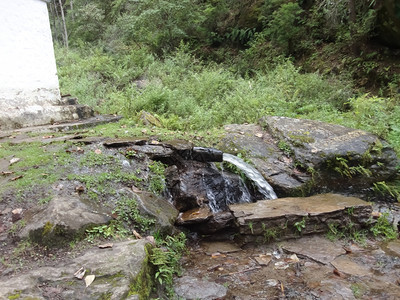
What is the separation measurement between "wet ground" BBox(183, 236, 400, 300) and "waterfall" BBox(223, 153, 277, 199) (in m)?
1.30

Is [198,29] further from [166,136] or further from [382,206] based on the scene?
[382,206]

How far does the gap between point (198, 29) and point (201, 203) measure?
537 inches

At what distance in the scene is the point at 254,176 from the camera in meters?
5.70

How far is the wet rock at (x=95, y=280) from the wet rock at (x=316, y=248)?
2.23m

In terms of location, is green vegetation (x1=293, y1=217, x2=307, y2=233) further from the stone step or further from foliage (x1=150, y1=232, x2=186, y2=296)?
foliage (x1=150, y1=232, x2=186, y2=296)

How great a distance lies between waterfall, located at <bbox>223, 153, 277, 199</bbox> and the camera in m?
5.57

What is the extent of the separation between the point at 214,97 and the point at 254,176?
5471mm

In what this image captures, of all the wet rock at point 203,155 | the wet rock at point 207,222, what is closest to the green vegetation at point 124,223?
the wet rock at point 207,222

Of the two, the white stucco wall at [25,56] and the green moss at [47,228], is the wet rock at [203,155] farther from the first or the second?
the white stucco wall at [25,56]

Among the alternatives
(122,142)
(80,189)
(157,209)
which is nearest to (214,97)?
(122,142)

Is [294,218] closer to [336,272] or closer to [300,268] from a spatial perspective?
[300,268]

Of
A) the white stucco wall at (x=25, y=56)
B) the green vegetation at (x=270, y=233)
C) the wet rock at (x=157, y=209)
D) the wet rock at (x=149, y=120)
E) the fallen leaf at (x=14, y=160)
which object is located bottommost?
the green vegetation at (x=270, y=233)

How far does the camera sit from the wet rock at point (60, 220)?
3076 millimetres

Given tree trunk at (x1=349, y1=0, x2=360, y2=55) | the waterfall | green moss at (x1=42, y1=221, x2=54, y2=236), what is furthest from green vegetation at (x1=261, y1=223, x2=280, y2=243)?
tree trunk at (x1=349, y1=0, x2=360, y2=55)
